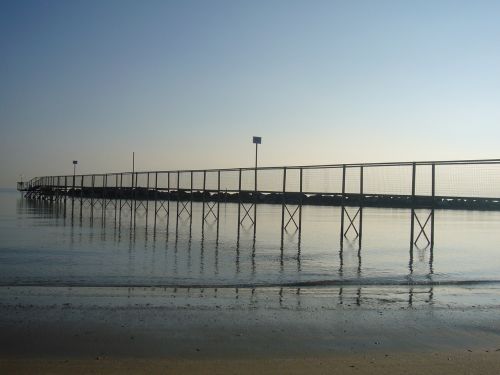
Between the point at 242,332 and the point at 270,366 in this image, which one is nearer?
the point at 270,366

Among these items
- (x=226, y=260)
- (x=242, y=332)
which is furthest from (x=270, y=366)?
(x=226, y=260)

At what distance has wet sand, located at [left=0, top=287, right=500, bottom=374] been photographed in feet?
17.9

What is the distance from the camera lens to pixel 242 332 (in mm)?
6676

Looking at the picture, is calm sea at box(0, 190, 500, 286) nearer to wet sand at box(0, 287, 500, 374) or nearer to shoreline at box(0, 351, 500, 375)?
wet sand at box(0, 287, 500, 374)

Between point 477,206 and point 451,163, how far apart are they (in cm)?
5313

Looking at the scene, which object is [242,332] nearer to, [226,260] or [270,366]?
[270,366]

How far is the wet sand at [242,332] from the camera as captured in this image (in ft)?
17.9

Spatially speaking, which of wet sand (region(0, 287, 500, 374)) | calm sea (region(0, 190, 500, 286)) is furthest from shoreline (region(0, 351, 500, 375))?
calm sea (region(0, 190, 500, 286))

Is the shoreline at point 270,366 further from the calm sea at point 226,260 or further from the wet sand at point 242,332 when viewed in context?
the calm sea at point 226,260

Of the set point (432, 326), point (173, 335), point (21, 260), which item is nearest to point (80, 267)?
point (21, 260)

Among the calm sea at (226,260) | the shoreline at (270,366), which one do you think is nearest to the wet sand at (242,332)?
the shoreline at (270,366)

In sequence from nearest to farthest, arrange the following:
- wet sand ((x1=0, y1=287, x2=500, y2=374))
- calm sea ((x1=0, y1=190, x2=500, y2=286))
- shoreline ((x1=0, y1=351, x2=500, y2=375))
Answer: shoreline ((x1=0, y1=351, x2=500, y2=375))
wet sand ((x1=0, y1=287, x2=500, y2=374))
calm sea ((x1=0, y1=190, x2=500, y2=286))

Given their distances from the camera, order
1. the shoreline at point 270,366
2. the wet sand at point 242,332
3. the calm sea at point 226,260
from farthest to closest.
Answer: the calm sea at point 226,260
the wet sand at point 242,332
the shoreline at point 270,366

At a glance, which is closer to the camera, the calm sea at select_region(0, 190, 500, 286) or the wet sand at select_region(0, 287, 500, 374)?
the wet sand at select_region(0, 287, 500, 374)
